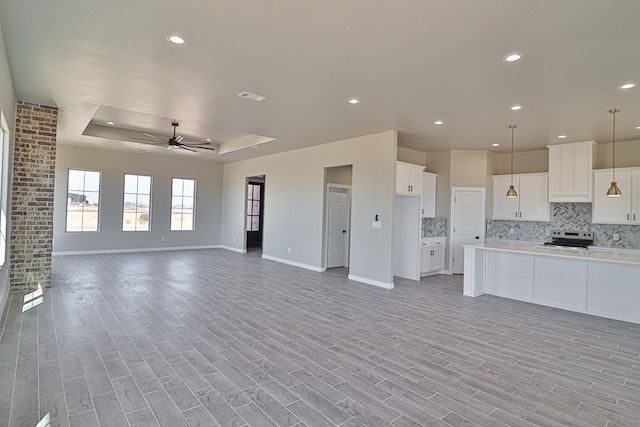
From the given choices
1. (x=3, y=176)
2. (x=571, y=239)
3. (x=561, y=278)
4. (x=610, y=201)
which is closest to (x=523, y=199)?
(x=571, y=239)

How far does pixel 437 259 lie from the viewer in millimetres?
7805

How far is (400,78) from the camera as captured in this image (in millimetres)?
3838

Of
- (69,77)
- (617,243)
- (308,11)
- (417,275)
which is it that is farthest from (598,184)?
(69,77)

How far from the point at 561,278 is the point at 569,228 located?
2.46 metres

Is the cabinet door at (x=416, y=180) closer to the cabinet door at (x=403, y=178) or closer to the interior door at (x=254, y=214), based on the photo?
the cabinet door at (x=403, y=178)

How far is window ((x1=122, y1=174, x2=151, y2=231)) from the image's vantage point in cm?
986

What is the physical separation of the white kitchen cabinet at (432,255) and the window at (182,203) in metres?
7.55

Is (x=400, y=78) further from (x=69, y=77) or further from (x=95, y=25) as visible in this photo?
(x=69, y=77)

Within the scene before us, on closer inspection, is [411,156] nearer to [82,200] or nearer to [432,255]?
[432,255]

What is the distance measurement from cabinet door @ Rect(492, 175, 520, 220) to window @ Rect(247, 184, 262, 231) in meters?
7.59

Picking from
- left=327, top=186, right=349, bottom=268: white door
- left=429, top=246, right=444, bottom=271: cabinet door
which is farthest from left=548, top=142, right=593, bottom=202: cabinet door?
left=327, top=186, right=349, bottom=268: white door

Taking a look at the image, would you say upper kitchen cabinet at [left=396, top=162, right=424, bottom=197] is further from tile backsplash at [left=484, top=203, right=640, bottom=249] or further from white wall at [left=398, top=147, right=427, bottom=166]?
tile backsplash at [left=484, top=203, right=640, bottom=249]

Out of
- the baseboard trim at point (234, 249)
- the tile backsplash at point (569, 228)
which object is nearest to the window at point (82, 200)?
the baseboard trim at point (234, 249)

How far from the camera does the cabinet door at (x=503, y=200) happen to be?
751 cm
